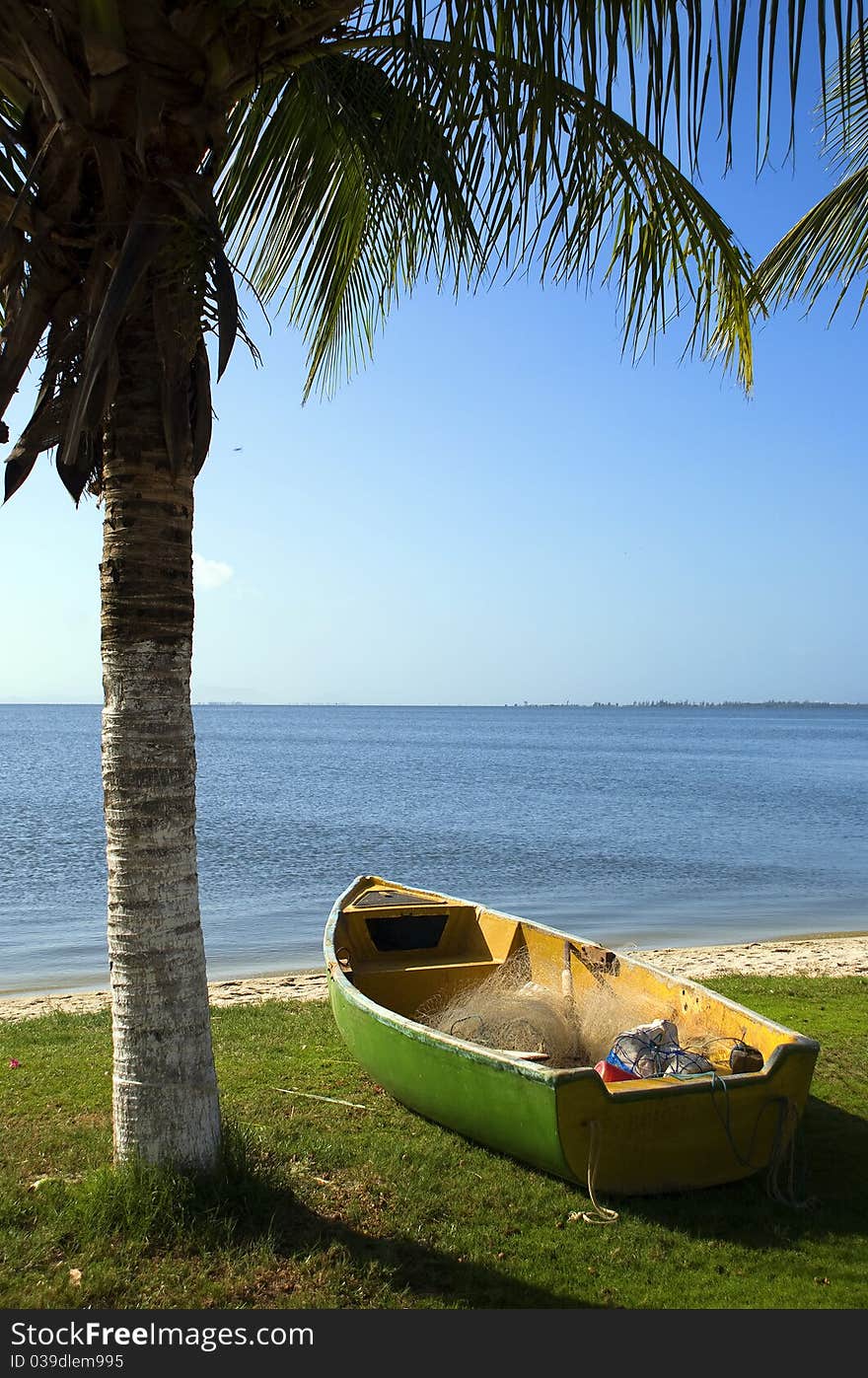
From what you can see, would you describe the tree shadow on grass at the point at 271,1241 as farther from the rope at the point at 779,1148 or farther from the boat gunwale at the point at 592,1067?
the rope at the point at 779,1148

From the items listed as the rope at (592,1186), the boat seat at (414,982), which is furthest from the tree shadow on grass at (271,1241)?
the boat seat at (414,982)

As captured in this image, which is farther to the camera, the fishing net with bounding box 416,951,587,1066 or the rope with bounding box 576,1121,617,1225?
the fishing net with bounding box 416,951,587,1066

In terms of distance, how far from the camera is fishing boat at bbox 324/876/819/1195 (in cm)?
502

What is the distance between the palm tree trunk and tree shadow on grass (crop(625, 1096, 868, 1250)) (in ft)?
7.38

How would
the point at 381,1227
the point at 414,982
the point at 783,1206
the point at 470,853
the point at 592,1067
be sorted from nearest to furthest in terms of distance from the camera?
the point at 381,1227 → the point at 783,1206 → the point at 592,1067 → the point at 414,982 → the point at 470,853

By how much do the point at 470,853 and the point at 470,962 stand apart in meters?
18.1

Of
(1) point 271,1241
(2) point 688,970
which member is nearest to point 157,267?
(1) point 271,1241

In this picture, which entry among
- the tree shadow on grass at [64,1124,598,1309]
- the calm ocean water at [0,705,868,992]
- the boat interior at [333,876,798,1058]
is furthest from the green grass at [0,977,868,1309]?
the calm ocean water at [0,705,868,992]

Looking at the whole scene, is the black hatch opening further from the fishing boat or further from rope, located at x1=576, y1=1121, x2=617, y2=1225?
rope, located at x1=576, y1=1121, x2=617, y2=1225

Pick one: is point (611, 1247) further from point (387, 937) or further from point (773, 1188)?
point (387, 937)

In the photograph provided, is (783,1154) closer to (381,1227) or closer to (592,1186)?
(592,1186)

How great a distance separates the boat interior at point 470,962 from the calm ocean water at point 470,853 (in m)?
5.62

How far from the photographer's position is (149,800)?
438 cm

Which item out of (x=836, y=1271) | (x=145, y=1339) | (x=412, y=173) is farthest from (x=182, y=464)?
(x=836, y=1271)
